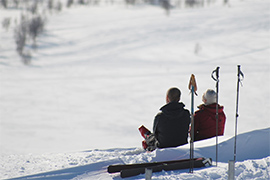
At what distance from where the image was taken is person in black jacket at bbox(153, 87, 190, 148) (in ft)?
11.8

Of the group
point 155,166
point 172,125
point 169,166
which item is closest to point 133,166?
point 155,166

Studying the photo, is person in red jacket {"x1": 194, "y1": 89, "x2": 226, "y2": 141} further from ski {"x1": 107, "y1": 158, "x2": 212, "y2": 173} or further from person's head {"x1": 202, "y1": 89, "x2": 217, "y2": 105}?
ski {"x1": 107, "y1": 158, "x2": 212, "y2": 173}

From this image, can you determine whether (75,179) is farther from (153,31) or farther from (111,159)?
(153,31)

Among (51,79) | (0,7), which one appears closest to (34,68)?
(51,79)

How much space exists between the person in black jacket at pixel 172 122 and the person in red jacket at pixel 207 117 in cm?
32

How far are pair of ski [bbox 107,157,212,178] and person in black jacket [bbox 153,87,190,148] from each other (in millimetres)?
441

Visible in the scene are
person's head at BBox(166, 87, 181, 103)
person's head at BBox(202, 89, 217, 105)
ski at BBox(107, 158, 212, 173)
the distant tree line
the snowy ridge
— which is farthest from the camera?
the distant tree line

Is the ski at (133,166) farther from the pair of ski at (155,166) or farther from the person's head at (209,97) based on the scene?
the person's head at (209,97)

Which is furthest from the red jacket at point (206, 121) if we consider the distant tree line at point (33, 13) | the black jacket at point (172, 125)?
the distant tree line at point (33, 13)

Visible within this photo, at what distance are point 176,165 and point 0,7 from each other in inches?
1975

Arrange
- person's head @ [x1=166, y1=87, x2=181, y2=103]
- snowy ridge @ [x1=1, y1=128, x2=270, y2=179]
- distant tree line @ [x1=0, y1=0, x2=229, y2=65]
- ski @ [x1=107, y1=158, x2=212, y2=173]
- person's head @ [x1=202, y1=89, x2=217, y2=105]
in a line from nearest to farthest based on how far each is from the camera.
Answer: snowy ridge @ [x1=1, y1=128, x2=270, y2=179]
ski @ [x1=107, y1=158, x2=212, y2=173]
person's head @ [x1=166, y1=87, x2=181, y2=103]
person's head @ [x1=202, y1=89, x2=217, y2=105]
distant tree line @ [x1=0, y1=0, x2=229, y2=65]

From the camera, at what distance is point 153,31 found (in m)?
30.8

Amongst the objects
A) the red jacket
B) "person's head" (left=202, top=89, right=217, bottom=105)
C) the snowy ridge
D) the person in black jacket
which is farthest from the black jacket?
"person's head" (left=202, top=89, right=217, bottom=105)

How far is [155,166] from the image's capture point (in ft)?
10.4
